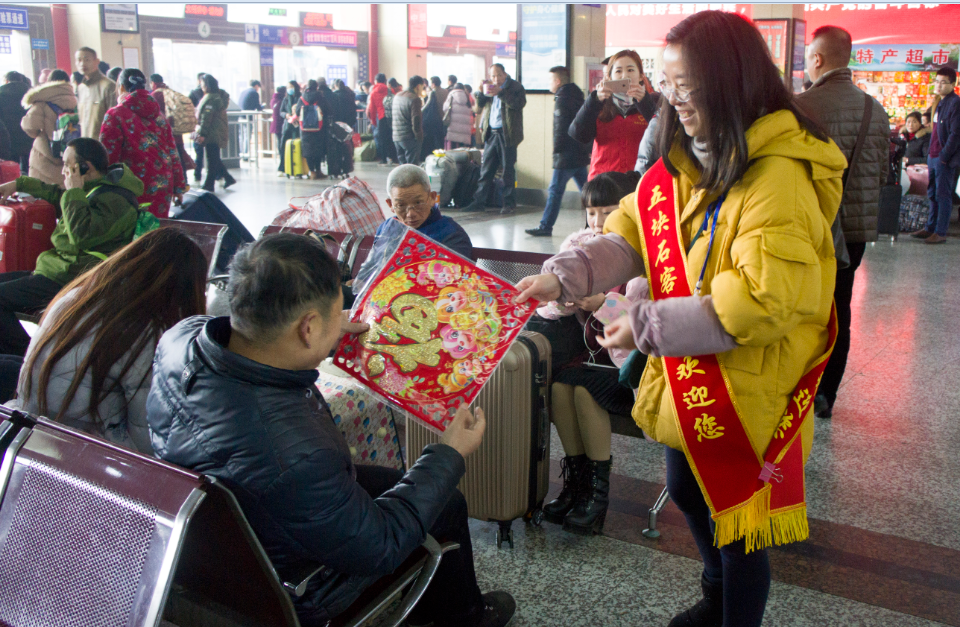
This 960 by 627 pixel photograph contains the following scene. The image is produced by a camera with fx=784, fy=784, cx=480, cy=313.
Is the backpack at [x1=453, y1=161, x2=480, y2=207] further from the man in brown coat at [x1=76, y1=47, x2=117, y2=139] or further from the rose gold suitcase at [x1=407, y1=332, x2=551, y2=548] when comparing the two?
the rose gold suitcase at [x1=407, y1=332, x2=551, y2=548]

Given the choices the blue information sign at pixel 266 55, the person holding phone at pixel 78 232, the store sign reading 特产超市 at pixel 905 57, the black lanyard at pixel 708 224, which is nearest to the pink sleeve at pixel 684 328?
the black lanyard at pixel 708 224

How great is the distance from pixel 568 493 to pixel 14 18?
1903 centimetres

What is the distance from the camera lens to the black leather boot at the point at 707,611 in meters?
1.98

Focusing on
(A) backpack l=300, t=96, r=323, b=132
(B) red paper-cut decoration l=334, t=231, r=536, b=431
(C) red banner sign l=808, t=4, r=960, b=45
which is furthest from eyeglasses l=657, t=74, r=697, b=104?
(C) red banner sign l=808, t=4, r=960, b=45

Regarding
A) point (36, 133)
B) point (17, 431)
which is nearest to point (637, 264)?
point (17, 431)

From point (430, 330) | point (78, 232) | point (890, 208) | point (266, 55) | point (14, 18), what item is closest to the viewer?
point (430, 330)

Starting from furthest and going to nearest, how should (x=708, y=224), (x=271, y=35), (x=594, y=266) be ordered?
1. (x=271, y=35)
2. (x=594, y=266)
3. (x=708, y=224)

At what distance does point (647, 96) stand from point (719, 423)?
363cm

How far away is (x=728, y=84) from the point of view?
56.1 inches

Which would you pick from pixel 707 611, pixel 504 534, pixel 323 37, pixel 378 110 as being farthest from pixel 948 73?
pixel 323 37

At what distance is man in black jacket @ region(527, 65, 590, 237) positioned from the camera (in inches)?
296

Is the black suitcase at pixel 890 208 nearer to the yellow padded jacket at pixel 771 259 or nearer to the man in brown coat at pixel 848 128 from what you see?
the man in brown coat at pixel 848 128

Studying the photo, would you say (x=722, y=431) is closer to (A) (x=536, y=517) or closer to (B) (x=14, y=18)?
(A) (x=536, y=517)

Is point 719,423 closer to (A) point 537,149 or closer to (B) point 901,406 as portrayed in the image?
(B) point 901,406
